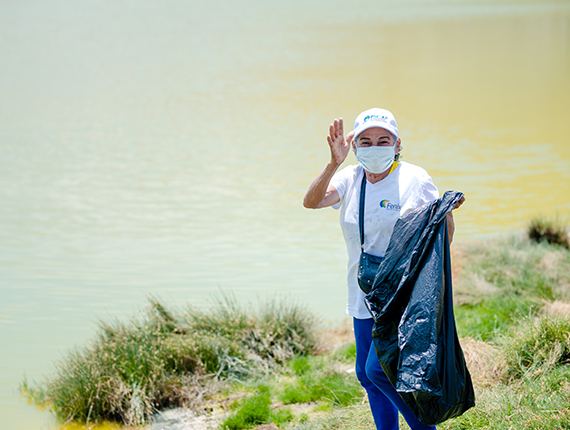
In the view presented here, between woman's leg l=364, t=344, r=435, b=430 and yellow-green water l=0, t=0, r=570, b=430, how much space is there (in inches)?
132

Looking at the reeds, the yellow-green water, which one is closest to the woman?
the reeds

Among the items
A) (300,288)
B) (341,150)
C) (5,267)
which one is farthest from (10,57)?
(341,150)

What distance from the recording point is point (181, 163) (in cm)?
1574

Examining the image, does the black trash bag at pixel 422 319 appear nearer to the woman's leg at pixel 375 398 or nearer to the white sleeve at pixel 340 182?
the woman's leg at pixel 375 398

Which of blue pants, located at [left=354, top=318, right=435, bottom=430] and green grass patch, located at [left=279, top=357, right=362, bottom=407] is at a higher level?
blue pants, located at [left=354, top=318, right=435, bottom=430]

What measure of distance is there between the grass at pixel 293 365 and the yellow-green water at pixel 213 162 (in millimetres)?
767

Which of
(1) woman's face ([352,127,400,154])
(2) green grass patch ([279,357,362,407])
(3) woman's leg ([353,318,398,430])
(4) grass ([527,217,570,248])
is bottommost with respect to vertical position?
(2) green grass patch ([279,357,362,407])

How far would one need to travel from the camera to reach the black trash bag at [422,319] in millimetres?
2750

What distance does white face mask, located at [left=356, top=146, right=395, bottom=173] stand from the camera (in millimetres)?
3203

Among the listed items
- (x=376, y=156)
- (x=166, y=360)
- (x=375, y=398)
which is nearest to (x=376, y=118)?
(x=376, y=156)

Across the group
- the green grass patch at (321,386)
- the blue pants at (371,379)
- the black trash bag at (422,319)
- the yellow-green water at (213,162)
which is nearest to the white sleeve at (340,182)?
the black trash bag at (422,319)

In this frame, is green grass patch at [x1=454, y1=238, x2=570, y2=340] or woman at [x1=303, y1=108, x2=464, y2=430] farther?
green grass patch at [x1=454, y1=238, x2=570, y2=340]

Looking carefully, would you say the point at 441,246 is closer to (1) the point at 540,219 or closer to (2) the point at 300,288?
(2) the point at 300,288

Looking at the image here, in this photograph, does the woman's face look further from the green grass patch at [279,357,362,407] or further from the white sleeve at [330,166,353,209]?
the green grass patch at [279,357,362,407]
